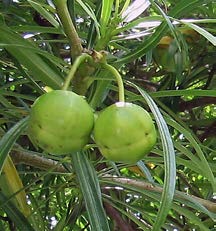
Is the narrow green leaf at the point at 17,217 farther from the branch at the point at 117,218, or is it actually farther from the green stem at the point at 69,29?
the branch at the point at 117,218

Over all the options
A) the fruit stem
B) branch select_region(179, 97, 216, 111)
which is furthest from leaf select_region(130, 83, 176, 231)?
branch select_region(179, 97, 216, 111)

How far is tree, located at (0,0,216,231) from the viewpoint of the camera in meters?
0.94

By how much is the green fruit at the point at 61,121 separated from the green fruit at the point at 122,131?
0.02m

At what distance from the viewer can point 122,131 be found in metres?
0.80

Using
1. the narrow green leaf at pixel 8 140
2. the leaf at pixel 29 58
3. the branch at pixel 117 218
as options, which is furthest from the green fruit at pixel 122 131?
the branch at pixel 117 218

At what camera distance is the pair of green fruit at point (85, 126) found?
0.80 metres

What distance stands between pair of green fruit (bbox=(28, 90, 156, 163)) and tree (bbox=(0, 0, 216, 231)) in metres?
0.04

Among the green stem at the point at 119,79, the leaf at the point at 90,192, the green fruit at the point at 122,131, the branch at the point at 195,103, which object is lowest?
the branch at the point at 195,103

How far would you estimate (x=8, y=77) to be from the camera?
61.7 inches

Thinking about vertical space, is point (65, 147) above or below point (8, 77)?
above

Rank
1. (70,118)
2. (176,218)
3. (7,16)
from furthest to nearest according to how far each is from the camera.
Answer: (176,218)
(7,16)
(70,118)

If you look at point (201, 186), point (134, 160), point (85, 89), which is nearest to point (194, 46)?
point (201, 186)

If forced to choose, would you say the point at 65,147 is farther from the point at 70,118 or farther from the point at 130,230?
the point at 130,230

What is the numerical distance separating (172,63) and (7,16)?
0.43 m
